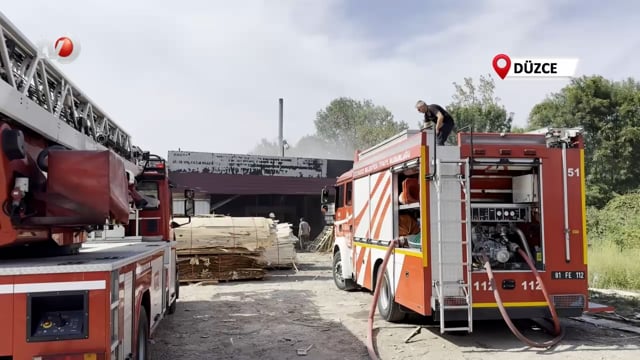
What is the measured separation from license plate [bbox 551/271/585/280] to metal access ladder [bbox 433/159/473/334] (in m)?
1.26

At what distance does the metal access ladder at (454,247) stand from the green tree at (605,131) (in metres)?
23.8

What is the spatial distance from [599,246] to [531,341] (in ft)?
32.1

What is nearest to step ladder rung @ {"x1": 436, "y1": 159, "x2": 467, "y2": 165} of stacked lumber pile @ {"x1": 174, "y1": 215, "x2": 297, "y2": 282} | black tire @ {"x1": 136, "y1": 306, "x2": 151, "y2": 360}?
black tire @ {"x1": 136, "y1": 306, "x2": 151, "y2": 360}

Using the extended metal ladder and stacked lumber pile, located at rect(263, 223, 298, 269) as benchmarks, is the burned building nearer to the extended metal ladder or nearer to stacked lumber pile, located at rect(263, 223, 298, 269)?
stacked lumber pile, located at rect(263, 223, 298, 269)

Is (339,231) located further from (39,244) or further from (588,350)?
(39,244)

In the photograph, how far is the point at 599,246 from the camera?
50.9ft

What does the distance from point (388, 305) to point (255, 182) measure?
59.7ft

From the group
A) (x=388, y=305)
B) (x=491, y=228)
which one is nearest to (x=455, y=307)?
(x=491, y=228)

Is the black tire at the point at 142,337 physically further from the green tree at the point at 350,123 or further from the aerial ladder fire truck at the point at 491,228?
the green tree at the point at 350,123

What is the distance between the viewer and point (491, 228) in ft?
26.0

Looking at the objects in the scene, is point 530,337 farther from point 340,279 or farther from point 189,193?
point 189,193

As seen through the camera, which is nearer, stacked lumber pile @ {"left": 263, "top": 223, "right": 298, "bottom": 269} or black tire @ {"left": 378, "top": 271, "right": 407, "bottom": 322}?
black tire @ {"left": 378, "top": 271, "right": 407, "bottom": 322}

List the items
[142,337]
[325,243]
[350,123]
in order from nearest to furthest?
[142,337], [325,243], [350,123]

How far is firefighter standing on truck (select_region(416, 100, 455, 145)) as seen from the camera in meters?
7.87
